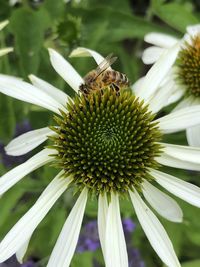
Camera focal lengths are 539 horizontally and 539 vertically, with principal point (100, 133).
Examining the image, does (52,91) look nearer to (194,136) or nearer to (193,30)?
(194,136)

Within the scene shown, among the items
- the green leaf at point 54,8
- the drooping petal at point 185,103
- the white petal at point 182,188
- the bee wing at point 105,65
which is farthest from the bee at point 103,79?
the green leaf at point 54,8

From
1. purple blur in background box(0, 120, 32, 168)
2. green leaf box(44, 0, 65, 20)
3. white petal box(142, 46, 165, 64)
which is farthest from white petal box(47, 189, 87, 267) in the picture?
green leaf box(44, 0, 65, 20)

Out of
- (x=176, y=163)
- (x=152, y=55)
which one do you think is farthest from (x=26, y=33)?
(x=176, y=163)

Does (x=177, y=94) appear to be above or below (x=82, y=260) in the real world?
above

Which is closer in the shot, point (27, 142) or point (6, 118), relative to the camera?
point (27, 142)

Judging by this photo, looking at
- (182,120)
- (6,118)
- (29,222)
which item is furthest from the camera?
(6,118)

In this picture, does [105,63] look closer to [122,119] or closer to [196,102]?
[122,119]

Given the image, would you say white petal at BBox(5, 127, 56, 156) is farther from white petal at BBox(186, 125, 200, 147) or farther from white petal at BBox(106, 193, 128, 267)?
white petal at BBox(186, 125, 200, 147)
